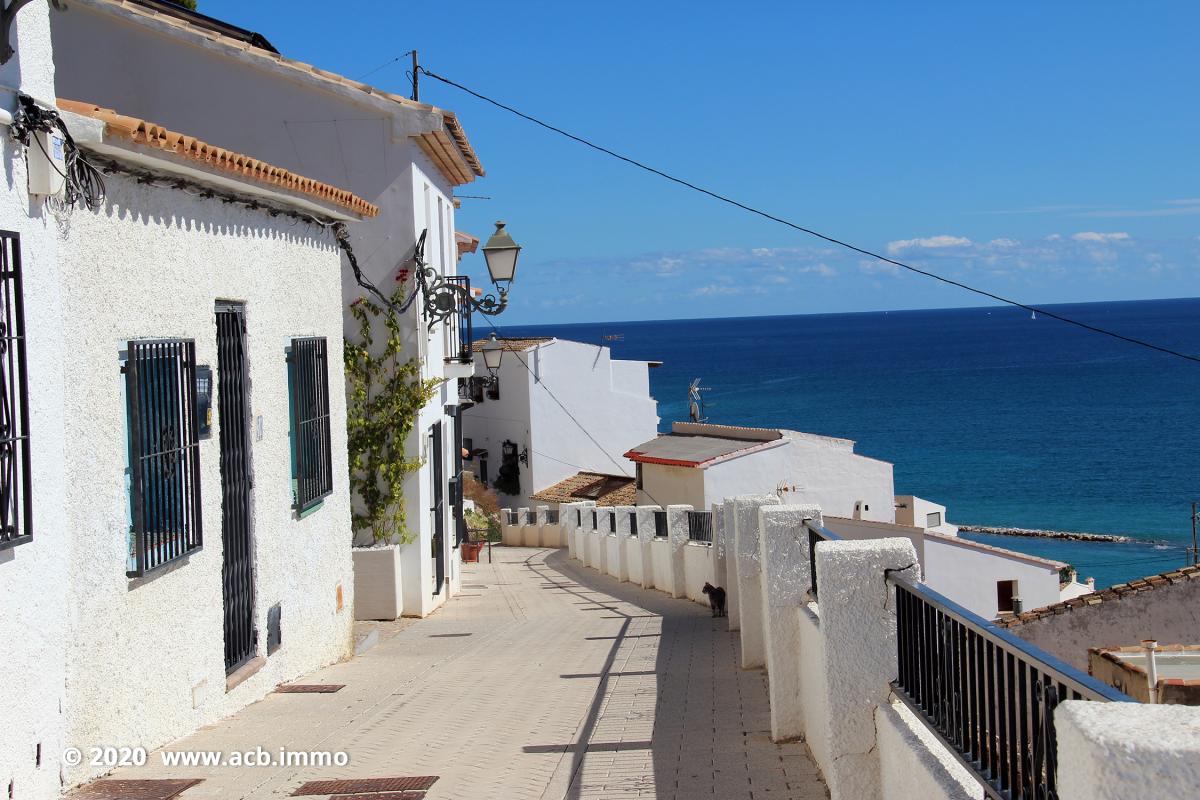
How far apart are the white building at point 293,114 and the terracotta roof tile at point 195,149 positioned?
153 inches

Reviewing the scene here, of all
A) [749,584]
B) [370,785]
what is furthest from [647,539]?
[370,785]

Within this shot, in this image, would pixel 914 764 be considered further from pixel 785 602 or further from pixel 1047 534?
pixel 1047 534

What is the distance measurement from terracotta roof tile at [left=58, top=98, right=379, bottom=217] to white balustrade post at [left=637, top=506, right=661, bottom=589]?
8852 mm

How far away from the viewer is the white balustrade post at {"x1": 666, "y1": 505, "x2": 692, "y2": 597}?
54.7ft

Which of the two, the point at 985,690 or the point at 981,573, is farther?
the point at 981,573

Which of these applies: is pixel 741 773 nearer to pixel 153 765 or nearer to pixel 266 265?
pixel 153 765

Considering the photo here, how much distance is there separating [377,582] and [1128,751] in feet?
44.3

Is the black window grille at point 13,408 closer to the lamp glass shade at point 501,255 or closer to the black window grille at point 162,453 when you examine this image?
the black window grille at point 162,453

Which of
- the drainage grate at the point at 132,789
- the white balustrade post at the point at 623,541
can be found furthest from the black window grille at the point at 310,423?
the white balustrade post at the point at 623,541

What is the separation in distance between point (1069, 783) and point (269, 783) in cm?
512

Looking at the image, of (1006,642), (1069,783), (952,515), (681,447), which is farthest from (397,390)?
(952,515)

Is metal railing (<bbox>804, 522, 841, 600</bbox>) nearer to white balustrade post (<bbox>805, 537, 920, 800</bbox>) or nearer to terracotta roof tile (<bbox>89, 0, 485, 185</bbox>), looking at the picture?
white balustrade post (<bbox>805, 537, 920, 800</bbox>)

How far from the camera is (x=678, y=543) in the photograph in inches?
663

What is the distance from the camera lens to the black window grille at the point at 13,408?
549 centimetres
